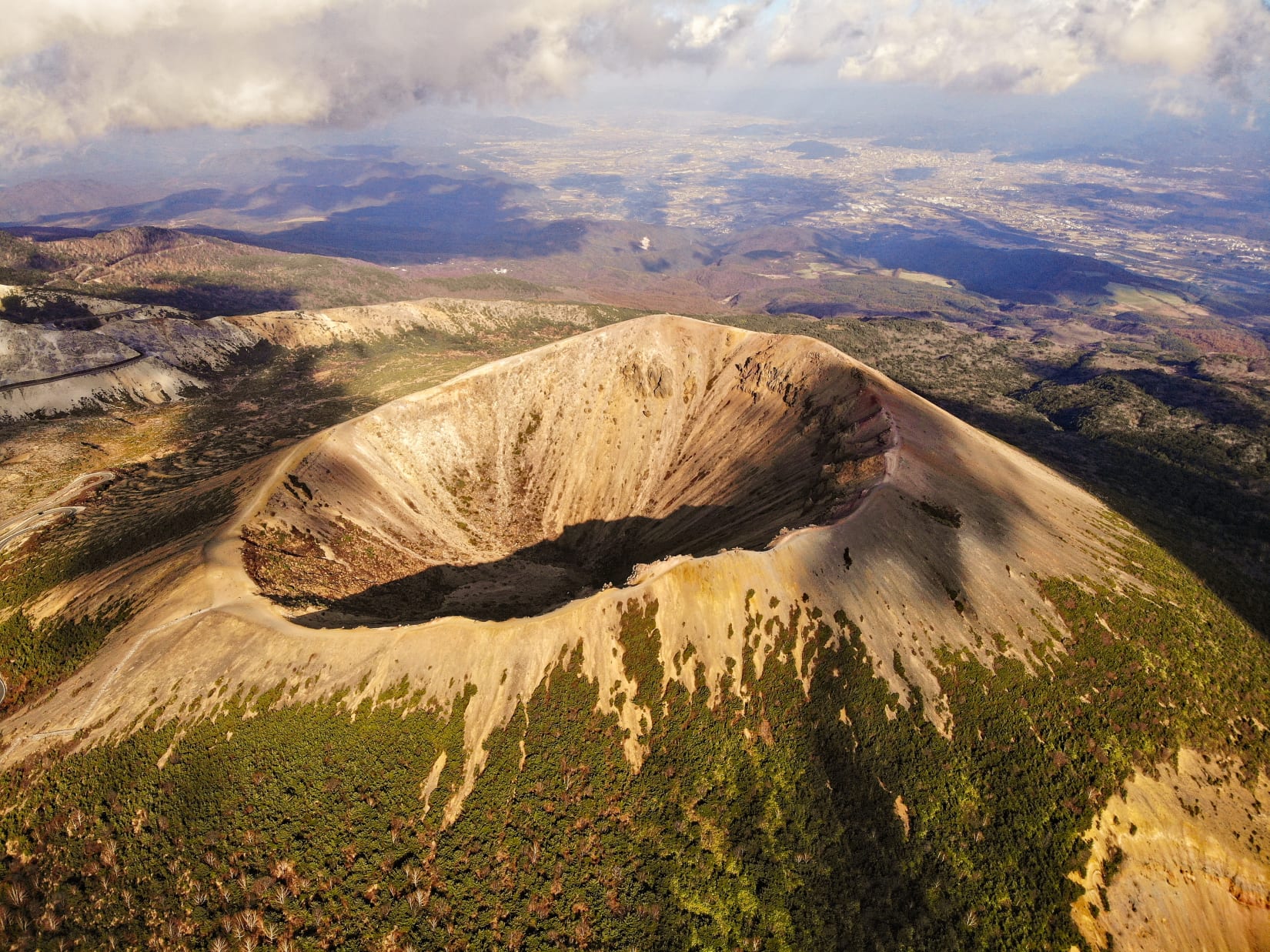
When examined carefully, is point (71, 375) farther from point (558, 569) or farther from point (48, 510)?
point (558, 569)

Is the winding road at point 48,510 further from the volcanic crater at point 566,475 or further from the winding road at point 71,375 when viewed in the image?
the winding road at point 71,375

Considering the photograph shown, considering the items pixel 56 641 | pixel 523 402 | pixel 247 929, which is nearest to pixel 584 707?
pixel 247 929

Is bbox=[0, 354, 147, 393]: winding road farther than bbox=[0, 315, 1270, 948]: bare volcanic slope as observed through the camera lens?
Yes

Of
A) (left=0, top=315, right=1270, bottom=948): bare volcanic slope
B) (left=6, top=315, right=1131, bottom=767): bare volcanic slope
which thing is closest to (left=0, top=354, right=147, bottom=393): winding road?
(left=6, top=315, right=1131, bottom=767): bare volcanic slope

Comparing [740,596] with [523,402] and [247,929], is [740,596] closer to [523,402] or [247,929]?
[247,929]

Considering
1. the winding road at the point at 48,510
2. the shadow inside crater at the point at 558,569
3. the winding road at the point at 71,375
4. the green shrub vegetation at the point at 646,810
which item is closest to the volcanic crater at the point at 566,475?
the shadow inside crater at the point at 558,569

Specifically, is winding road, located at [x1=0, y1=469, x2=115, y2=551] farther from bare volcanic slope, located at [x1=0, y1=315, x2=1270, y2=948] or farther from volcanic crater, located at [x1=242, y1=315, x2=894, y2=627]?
volcanic crater, located at [x1=242, y1=315, x2=894, y2=627]
